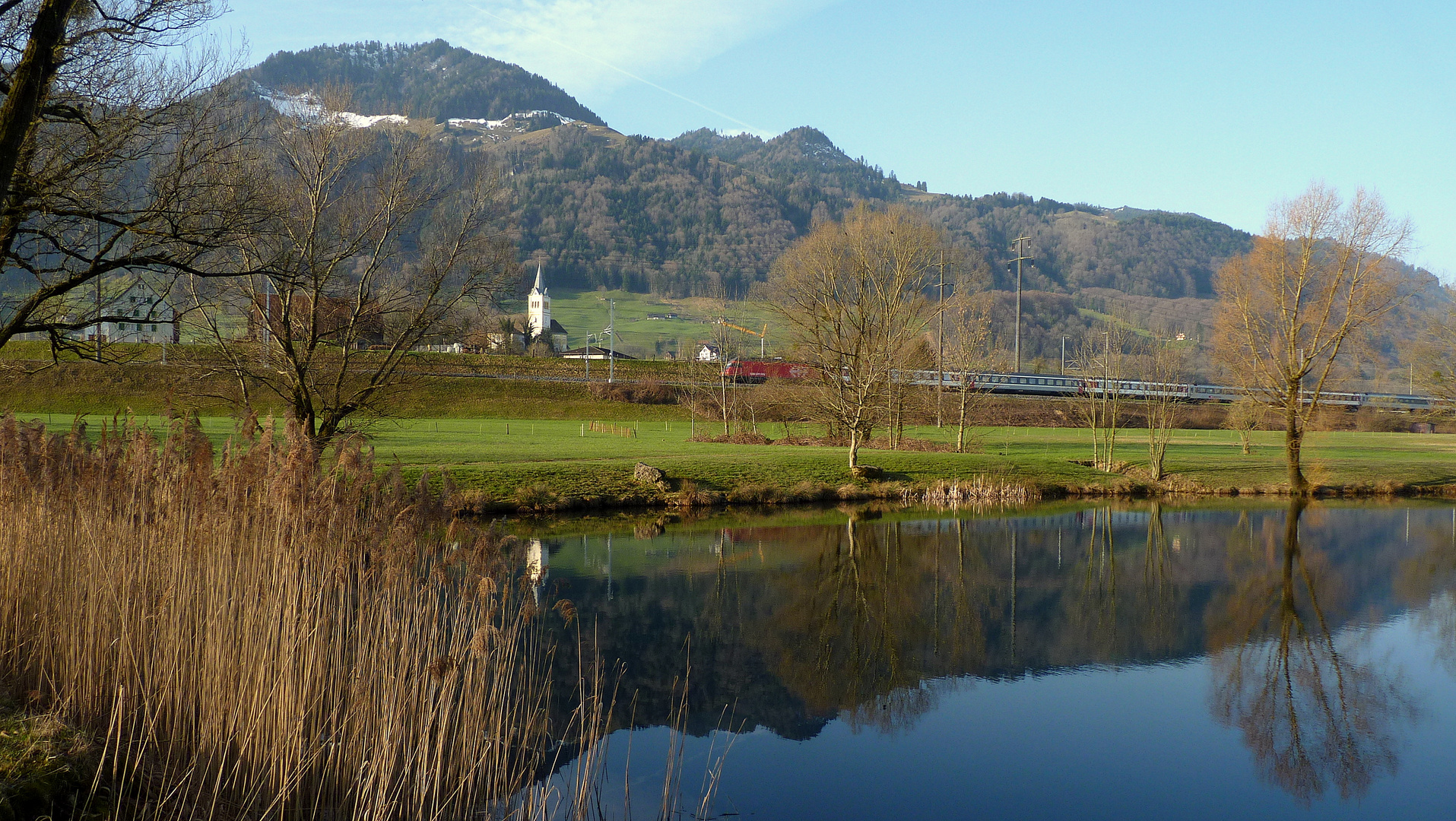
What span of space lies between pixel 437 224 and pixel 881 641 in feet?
43.7

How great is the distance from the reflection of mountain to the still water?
Answer: 0.06m

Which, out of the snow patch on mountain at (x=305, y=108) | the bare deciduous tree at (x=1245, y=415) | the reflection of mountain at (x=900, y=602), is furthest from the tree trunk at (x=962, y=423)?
the snow patch on mountain at (x=305, y=108)

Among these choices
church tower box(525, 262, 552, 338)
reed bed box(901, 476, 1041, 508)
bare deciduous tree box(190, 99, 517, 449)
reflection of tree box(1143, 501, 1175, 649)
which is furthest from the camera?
church tower box(525, 262, 552, 338)

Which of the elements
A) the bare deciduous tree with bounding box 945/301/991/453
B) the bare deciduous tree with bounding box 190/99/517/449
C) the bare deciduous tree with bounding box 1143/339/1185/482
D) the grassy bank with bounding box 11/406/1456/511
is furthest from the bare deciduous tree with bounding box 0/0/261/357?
the bare deciduous tree with bounding box 945/301/991/453

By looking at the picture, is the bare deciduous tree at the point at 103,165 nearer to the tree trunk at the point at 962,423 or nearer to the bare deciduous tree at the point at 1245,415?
the tree trunk at the point at 962,423

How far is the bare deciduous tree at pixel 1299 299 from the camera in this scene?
27750 millimetres

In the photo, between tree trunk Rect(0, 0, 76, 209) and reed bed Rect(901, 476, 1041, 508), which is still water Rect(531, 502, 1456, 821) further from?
reed bed Rect(901, 476, 1041, 508)

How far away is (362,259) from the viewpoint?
21.2 metres

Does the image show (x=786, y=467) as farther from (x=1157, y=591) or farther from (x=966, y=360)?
(x=1157, y=591)

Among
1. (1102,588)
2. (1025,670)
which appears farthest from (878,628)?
(1102,588)

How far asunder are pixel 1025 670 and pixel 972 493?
1717 cm

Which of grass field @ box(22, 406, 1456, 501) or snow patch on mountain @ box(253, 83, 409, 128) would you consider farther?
grass field @ box(22, 406, 1456, 501)

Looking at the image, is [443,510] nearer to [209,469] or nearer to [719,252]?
[209,469]

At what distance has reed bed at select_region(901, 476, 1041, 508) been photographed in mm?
27312
